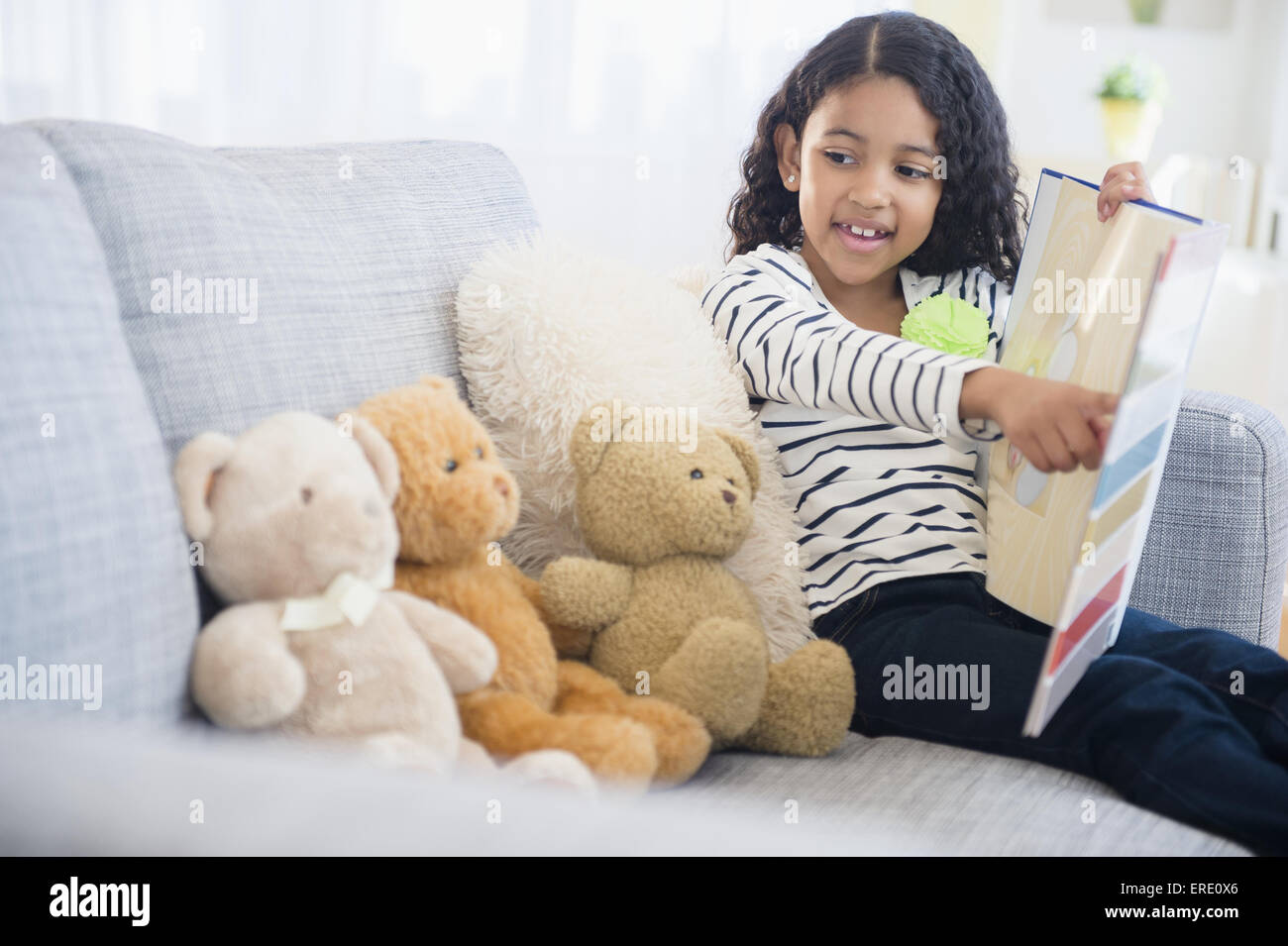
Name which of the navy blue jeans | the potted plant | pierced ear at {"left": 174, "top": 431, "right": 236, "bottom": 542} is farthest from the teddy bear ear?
the potted plant

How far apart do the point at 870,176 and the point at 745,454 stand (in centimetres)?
39

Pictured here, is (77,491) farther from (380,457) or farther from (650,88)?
(650,88)

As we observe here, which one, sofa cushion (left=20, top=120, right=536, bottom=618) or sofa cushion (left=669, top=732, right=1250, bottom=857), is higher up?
sofa cushion (left=20, top=120, right=536, bottom=618)

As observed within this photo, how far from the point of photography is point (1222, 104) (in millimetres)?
2971

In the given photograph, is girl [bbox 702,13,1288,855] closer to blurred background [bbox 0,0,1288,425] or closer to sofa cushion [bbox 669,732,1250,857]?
sofa cushion [bbox 669,732,1250,857]

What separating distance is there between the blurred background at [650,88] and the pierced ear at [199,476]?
1851mm

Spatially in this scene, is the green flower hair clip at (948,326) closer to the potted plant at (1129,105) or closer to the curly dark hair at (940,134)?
the curly dark hair at (940,134)

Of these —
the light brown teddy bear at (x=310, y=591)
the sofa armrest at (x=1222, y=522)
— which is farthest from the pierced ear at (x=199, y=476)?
the sofa armrest at (x=1222, y=522)

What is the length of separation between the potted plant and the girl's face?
5.67 feet

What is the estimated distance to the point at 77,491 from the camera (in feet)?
2.13

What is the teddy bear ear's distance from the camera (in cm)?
98

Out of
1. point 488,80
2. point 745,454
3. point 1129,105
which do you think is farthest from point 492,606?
point 1129,105
